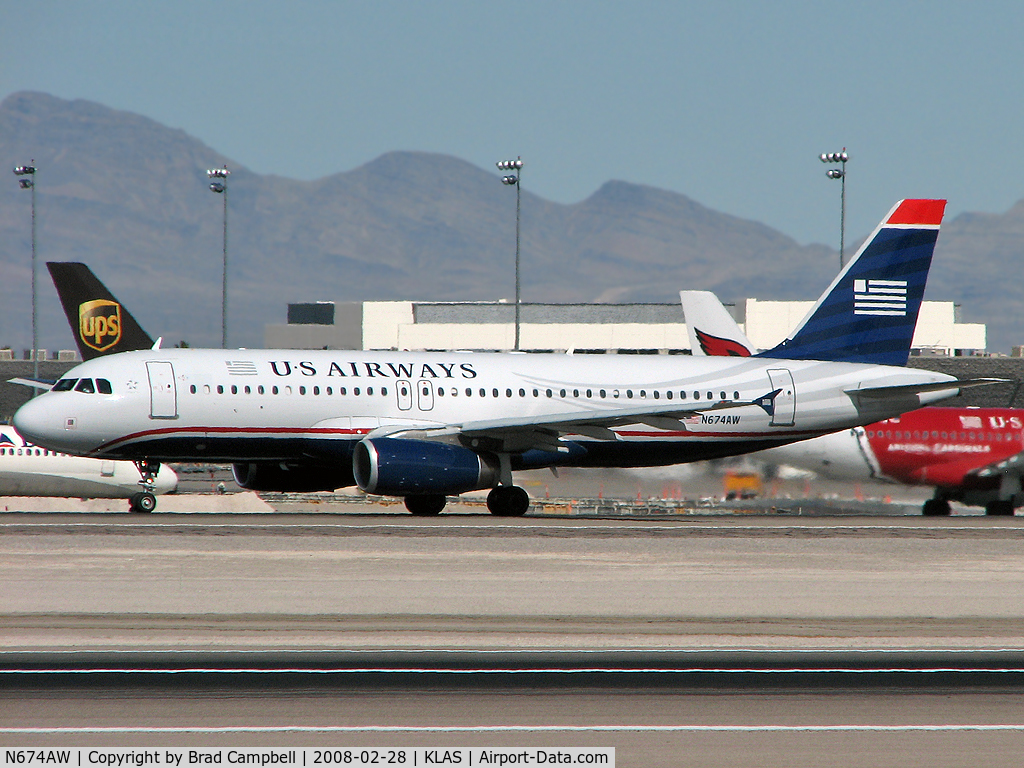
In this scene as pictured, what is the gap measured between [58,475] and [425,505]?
39.8 ft

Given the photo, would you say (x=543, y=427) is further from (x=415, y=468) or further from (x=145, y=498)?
(x=145, y=498)

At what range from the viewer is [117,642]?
16.1 metres

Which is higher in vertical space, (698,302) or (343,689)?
(698,302)

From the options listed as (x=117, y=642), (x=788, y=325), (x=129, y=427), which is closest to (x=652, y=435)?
(x=129, y=427)

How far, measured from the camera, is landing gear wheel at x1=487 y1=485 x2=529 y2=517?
3512 centimetres

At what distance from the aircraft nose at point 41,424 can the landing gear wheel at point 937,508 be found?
24.3 m

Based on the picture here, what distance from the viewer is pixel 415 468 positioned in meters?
31.9

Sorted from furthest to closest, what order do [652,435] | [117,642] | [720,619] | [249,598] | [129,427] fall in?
[652,435]
[129,427]
[249,598]
[720,619]
[117,642]

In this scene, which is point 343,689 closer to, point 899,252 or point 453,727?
point 453,727

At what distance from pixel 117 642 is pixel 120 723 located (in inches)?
183

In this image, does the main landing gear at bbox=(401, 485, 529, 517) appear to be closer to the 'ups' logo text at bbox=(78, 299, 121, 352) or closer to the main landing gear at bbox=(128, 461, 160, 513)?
the main landing gear at bbox=(128, 461, 160, 513)

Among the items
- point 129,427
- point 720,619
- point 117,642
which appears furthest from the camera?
point 129,427

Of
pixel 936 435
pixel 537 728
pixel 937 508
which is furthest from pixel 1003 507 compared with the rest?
pixel 537 728

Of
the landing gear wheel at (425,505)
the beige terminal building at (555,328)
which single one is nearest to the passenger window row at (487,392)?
the landing gear wheel at (425,505)
